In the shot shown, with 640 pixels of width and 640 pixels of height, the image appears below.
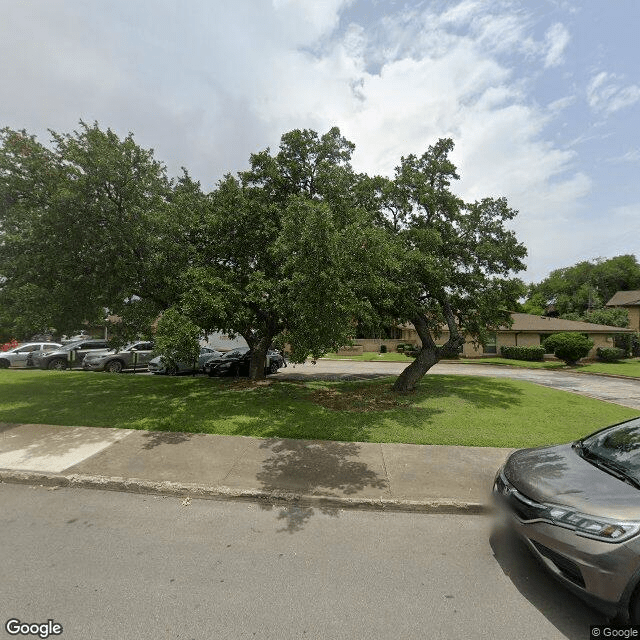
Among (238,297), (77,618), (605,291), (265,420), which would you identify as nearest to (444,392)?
(265,420)

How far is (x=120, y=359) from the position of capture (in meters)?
18.2

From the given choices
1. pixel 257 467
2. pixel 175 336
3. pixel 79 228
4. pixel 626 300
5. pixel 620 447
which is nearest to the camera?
→ pixel 620 447

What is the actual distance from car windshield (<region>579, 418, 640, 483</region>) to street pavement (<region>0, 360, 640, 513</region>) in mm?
1416

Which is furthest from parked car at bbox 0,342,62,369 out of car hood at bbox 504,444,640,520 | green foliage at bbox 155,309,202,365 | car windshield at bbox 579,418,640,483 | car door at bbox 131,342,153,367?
car windshield at bbox 579,418,640,483

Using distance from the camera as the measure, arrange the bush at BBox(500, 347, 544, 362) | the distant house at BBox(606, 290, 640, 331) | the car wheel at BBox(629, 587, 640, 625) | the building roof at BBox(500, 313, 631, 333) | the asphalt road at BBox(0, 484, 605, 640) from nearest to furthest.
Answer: the car wheel at BBox(629, 587, 640, 625) < the asphalt road at BBox(0, 484, 605, 640) < the bush at BBox(500, 347, 544, 362) < the building roof at BBox(500, 313, 631, 333) < the distant house at BBox(606, 290, 640, 331)

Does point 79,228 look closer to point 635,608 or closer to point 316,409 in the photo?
point 316,409

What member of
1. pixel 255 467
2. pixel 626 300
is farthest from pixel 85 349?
pixel 626 300

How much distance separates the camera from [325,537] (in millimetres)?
3787

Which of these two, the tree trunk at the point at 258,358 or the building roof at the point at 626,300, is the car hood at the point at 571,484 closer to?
the tree trunk at the point at 258,358

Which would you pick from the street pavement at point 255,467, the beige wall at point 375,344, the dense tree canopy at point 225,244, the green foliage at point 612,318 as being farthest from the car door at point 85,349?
the green foliage at point 612,318

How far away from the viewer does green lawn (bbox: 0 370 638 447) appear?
287 inches

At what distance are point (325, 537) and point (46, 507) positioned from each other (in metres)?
3.49

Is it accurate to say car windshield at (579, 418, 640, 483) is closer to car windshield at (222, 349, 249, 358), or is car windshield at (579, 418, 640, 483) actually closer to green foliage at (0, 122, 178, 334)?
green foliage at (0, 122, 178, 334)

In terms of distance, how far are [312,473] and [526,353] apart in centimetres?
2812
